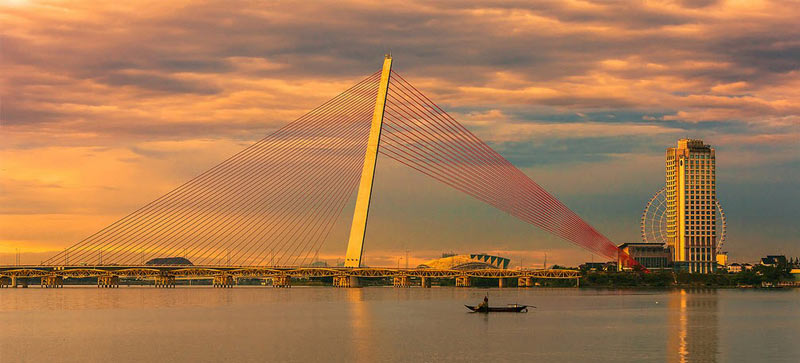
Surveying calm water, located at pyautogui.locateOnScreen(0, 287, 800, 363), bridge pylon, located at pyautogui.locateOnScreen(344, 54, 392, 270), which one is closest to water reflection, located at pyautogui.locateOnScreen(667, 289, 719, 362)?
calm water, located at pyautogui.locateOnScreen(0, 287, 800, 363)

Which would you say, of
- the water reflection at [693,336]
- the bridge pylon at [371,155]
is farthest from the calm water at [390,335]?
the bridge pylon at [371,155]

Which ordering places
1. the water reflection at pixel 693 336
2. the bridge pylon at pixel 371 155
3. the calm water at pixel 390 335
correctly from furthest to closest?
the bridge pylon at pixel 371 155
the calm water at pixel 390 335
the water reflection at pixel 693 336

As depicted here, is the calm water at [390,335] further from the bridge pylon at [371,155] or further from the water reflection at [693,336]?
the bridge pylon at [371,155]

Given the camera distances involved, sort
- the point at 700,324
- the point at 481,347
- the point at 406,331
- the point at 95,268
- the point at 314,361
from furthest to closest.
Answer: the point at 95,268, the point at 700,324, the point at 406,331, the point at 481,347, the point at 314,361

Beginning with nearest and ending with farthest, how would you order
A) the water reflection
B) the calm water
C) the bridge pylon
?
the water reflection → the calm water → the bridge pylon

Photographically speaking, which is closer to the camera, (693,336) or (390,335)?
(693,336)

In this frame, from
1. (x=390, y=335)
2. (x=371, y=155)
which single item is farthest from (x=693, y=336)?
(x=371, y=155)

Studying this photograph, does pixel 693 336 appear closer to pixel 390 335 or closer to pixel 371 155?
pixel 390 335

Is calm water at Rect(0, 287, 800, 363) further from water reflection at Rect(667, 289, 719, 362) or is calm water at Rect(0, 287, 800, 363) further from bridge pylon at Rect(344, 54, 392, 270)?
bridge pylon at Rect(344, 54, 392, 270)

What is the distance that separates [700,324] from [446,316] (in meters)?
23.3

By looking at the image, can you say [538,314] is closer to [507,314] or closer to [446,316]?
[507,314]

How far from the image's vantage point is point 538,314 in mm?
97188

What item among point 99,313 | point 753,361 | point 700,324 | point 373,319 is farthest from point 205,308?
point 753,361

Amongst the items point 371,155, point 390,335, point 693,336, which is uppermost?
point 371,155
